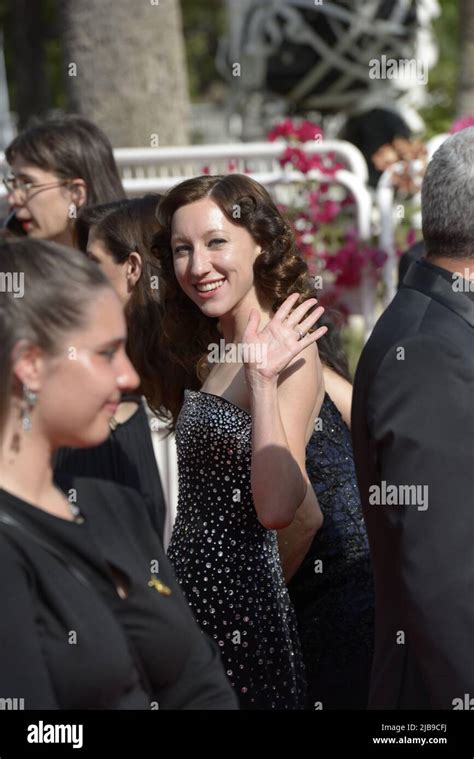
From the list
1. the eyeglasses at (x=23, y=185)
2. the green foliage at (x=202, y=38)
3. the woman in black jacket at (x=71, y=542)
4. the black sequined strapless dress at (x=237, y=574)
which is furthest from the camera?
the green foliage at (x=202, y=38)

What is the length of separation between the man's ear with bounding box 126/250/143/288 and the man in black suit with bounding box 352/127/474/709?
134 cm

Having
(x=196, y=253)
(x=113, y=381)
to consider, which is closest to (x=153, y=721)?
(x=113, y=381)

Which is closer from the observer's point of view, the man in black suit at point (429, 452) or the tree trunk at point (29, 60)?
the man in black suit at point (429, 452)

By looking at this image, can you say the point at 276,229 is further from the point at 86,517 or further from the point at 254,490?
the point at 86,517

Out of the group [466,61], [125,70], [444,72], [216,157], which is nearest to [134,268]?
[216,157]

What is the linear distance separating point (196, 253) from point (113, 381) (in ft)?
4.22

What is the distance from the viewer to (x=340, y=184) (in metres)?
6.68

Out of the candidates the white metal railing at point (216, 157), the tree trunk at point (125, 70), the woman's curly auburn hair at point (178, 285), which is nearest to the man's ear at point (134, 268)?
the woman's curly auburn hair at point (178, 285)

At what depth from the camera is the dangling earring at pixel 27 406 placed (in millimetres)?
2167

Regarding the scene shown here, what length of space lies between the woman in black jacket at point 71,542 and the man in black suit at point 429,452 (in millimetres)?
461

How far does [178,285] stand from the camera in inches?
147

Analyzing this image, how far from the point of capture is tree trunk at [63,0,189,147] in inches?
336

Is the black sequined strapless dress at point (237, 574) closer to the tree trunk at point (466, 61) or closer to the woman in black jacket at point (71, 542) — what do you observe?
the woman in black jacket at point (71, 542)

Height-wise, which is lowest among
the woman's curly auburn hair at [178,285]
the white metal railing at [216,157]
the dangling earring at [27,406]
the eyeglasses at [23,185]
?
the dangling earring at [27,406]
